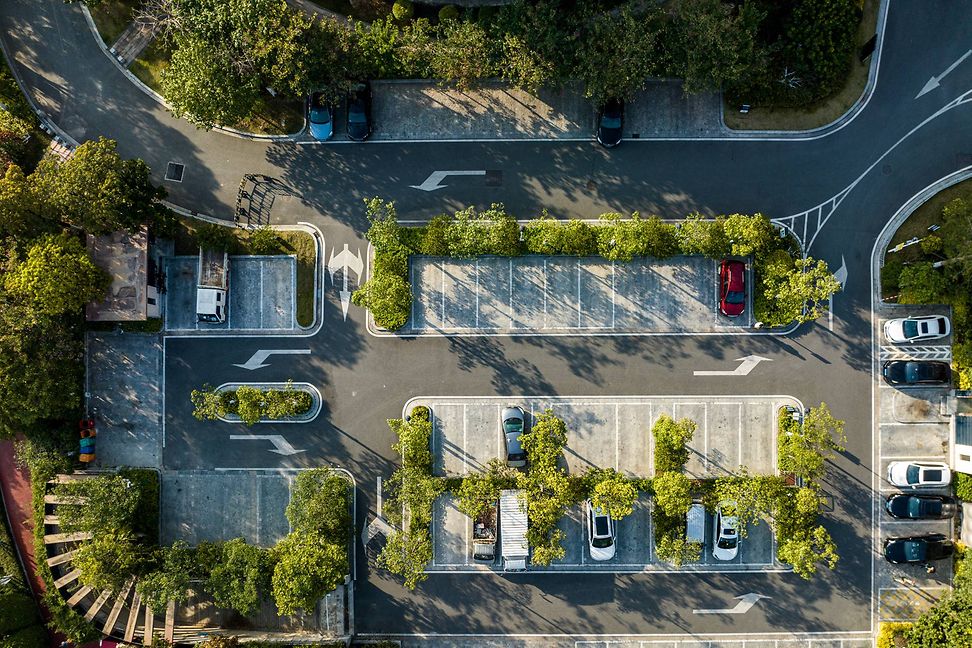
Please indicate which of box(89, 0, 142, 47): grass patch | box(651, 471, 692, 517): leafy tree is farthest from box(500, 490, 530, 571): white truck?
box(89, 0, 142, 47): grass patch

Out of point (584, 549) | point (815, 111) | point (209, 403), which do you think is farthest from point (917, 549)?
point (209, 403)

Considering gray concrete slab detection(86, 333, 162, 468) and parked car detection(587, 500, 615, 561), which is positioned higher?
gray concrete slab detection(86, 333, 162, 468)

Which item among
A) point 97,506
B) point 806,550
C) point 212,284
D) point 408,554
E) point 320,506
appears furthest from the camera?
point 212,284

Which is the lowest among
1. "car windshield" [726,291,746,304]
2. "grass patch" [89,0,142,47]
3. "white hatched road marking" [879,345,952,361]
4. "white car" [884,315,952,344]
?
"white hatched road marking" [879,345,952,361]

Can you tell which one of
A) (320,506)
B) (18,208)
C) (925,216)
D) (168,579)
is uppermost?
(925,216)

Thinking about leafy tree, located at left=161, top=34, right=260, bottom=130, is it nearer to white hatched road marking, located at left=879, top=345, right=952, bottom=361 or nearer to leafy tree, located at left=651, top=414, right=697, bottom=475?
leafy tree, located at left=651, top=414, right=697, bottom=475

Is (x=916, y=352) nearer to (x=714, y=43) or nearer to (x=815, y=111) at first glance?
(x=815, y=111)

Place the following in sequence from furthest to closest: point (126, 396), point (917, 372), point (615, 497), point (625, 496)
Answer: point (126, 396) → point (917, 372) → point (615, 497) → point (625, 496)
